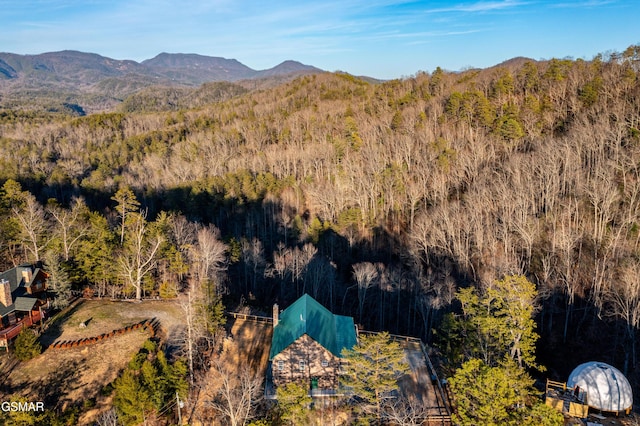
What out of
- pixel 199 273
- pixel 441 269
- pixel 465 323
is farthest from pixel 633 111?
pixel 199 273

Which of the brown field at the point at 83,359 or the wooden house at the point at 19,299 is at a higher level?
the wooden house at the point at 19,299

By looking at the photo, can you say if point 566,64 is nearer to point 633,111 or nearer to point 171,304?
point 633,111

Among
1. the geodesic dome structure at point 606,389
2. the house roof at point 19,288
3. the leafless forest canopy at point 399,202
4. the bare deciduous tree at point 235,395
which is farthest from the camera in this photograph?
the leafless forest canopy at point 399,202

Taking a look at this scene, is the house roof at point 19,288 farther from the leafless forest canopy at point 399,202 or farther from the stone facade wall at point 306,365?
the stone facade wall at point 306,365

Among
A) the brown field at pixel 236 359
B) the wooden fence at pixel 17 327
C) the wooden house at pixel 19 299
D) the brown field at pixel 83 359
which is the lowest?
the brown field at pixel 236 359

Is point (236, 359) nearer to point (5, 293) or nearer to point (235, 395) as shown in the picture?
point (235, 395)

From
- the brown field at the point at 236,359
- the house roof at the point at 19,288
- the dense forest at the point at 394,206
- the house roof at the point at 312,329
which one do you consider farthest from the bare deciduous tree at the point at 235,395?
the house roof at the point at 19,288
